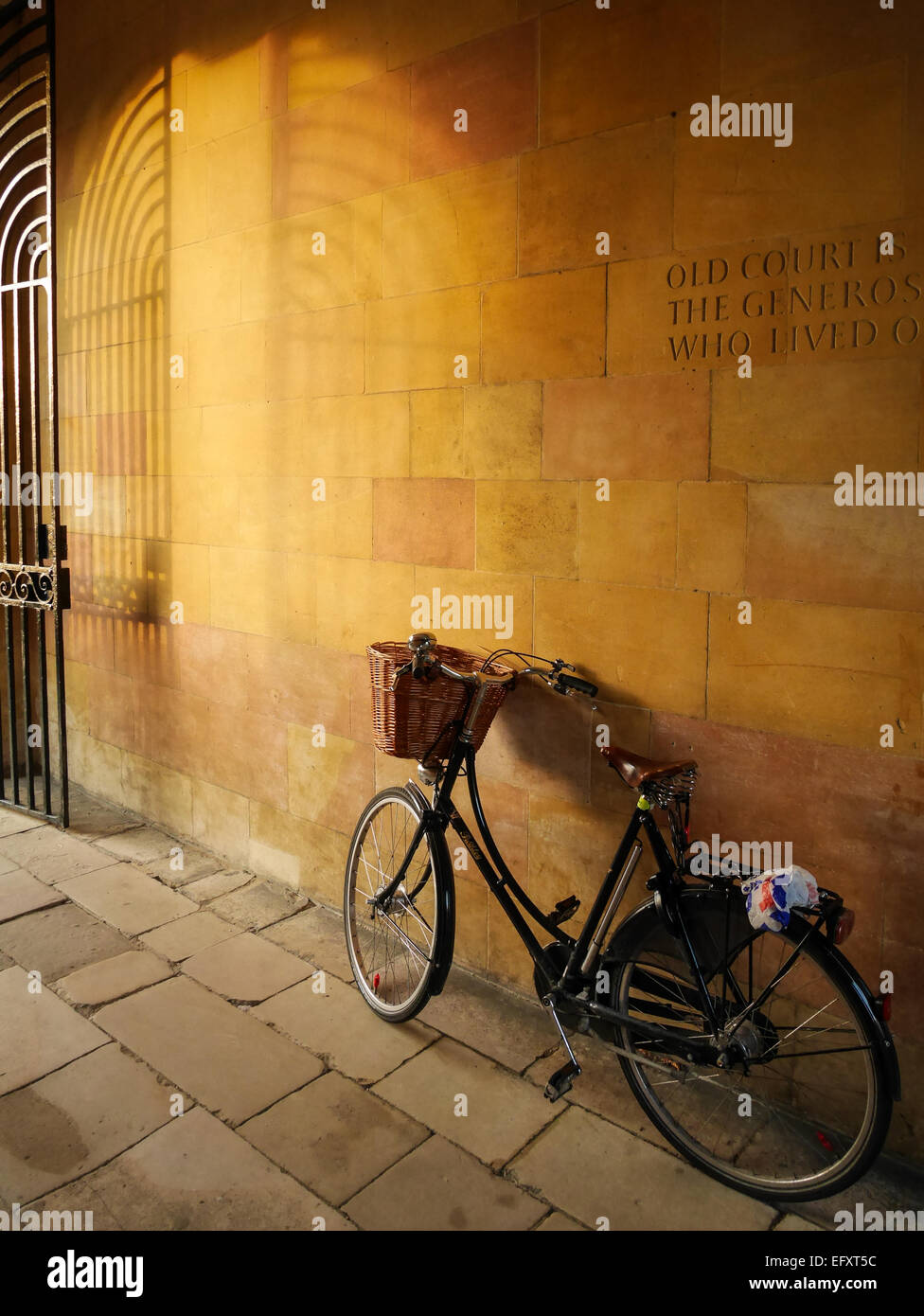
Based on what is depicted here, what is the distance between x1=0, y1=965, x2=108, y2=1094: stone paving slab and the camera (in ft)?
9.71


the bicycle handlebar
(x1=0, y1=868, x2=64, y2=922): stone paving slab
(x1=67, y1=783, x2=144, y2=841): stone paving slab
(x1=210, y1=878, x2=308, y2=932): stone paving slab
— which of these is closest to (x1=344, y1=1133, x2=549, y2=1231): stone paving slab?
the bicycle handlebar

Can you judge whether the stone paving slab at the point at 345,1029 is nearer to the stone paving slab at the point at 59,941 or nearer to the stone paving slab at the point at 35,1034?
the stone paving slab at the point at 35,1034

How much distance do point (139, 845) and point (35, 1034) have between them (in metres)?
1.64

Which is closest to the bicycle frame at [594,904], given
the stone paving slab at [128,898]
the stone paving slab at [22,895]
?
the stone paving slab at [128,898]

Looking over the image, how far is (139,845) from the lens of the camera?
475 centimetres

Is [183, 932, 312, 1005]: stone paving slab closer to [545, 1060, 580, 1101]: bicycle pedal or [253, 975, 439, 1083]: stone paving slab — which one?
[253, 975, 439, 1083]: stone paving slab

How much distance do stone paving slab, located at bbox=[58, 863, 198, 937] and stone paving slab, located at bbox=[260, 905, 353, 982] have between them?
0.42 metres

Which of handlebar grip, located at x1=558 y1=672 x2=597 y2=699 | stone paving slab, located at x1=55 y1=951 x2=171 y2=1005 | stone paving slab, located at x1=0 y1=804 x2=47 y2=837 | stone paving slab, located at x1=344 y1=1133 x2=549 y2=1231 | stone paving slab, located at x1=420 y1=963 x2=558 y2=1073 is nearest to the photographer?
stone paving slab, located at x1=344 y1=1133 x2=549 y2=1231

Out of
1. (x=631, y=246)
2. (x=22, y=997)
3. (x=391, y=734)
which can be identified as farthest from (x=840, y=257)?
(x=22, y=997)

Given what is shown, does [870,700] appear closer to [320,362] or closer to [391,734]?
[391,734]

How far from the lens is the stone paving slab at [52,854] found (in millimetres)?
4418

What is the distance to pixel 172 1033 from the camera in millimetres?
3148

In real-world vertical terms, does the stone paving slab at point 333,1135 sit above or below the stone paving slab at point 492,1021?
below

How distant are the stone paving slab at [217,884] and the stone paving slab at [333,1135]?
4.78 ft
